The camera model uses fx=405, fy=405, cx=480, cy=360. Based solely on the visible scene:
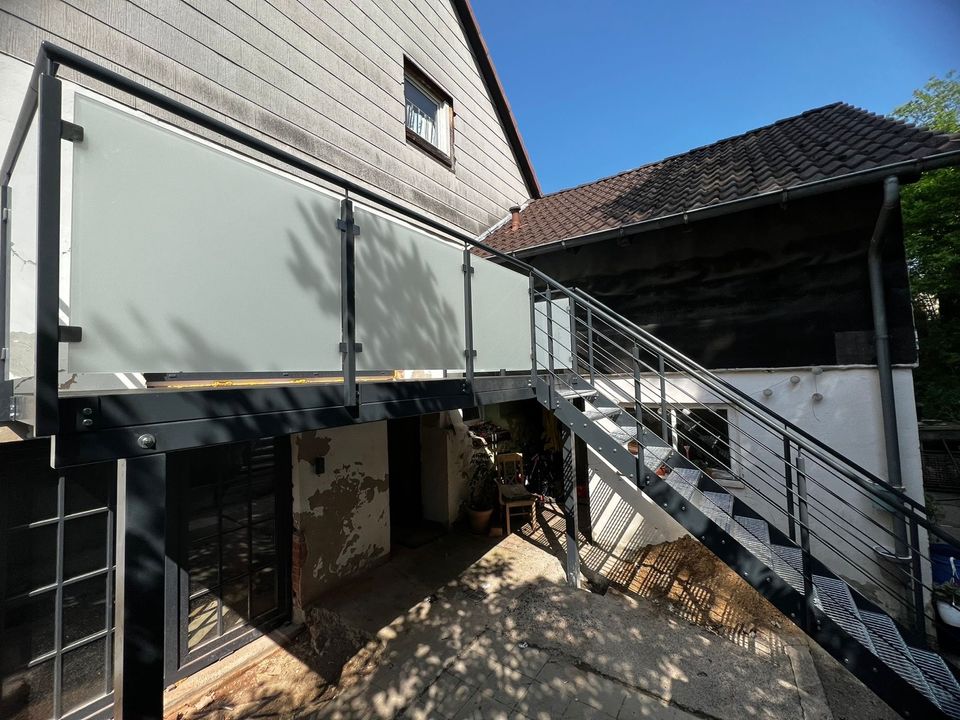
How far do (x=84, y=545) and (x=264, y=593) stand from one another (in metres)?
1.71

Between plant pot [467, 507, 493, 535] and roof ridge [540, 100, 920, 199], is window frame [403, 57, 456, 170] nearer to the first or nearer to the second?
roof ridge [540, 100, 920, 199]

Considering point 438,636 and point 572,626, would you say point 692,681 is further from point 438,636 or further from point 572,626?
point 438,636

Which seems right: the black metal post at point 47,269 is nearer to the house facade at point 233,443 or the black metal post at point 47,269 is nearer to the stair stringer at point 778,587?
the house facade at point 233,443

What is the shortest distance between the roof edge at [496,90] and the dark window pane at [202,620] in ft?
28.1

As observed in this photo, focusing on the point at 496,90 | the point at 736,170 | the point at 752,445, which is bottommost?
the point at 752,445

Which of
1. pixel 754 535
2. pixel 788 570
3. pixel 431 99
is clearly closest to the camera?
pixel 788 570

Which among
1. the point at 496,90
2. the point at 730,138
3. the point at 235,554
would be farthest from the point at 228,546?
the point at 730,138

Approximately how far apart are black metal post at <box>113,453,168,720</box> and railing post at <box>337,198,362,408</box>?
938mm

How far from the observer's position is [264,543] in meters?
4.26

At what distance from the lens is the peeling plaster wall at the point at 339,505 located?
443cm

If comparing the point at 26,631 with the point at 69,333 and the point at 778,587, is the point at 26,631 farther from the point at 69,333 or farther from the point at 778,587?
the point at 778,587

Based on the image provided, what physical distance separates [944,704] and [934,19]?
403 inches

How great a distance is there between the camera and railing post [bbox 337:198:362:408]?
91.6 inches

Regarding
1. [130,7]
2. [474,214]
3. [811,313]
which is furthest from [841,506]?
[130,7]
